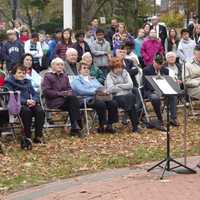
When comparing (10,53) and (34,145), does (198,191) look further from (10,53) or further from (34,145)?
(10,53)

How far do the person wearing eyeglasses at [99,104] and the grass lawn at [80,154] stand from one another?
10.6 inches

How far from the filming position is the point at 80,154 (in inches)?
394

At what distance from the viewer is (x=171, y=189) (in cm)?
752

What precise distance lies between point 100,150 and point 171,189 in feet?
9.68

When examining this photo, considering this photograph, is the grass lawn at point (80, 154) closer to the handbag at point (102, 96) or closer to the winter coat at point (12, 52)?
the handbag at point (102, 96)

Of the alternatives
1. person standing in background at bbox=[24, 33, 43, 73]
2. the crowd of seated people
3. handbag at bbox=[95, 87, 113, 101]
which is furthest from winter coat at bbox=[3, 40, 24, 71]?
handbag at bbox=[95, 87, 113, 101]

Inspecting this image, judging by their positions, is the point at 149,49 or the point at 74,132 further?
the point at 149,49

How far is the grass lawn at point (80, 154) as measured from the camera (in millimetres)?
8711

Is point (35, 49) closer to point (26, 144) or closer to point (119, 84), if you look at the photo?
point (119, 84)

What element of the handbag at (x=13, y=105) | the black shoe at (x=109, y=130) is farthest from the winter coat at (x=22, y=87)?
the black shoe at (x=109, y=130)

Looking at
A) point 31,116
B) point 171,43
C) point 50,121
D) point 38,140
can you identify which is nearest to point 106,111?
point 50,121

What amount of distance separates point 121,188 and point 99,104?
13.8 ft

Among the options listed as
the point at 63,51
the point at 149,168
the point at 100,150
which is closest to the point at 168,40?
the point at 63,51

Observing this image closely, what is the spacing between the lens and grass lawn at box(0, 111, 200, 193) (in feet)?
28.6
